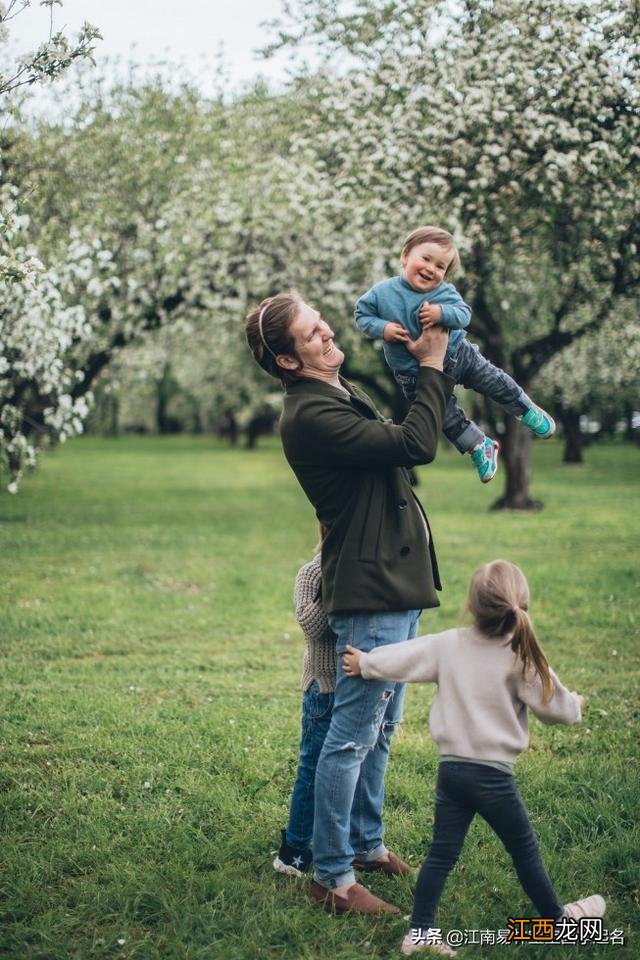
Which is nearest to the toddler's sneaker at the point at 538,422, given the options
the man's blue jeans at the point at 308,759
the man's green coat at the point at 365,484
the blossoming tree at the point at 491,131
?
the man's green coat at the point at 365,484

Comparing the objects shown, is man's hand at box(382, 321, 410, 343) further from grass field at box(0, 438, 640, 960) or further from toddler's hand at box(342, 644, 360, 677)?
grass field at box(0, 438, 640, 960)

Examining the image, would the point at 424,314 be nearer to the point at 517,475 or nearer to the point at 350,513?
the point at 350,513

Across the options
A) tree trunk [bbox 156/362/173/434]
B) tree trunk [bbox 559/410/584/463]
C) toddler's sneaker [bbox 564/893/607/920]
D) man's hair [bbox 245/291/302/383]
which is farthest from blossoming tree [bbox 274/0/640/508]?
tree trunk [bbox 156/362/173/434]

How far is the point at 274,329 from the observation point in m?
4.12

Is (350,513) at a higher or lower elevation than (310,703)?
higher

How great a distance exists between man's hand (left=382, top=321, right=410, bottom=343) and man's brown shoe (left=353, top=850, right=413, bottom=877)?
2.48 metres

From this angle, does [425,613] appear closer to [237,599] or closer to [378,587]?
[237,599]

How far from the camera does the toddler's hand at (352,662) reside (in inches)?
157

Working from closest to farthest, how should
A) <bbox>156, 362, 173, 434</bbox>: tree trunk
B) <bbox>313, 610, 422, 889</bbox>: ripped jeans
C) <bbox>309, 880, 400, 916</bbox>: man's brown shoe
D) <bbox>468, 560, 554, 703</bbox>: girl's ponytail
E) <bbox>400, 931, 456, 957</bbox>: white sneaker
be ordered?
<bbox>468, 560, 554, 703</bbox>: girl's ponytail → <bbox>400, 931, 456, 957</bbox>: white sneaker → <bbox>313, 610, 422, 889</bbox>: ripped jeans → <bbox>309, 880, 400, 916</bbox>: man's brown shoe → <bbox>156, 362, 173, 434</bbox>: tree trunk

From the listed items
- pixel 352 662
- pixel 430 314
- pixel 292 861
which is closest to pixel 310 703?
pixel 352 662

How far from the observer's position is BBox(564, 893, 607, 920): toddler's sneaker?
406 centimetres

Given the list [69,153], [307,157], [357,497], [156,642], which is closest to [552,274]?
[307,157]

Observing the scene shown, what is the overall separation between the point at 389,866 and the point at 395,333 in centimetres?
255

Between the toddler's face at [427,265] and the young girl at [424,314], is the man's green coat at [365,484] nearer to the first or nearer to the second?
the young girl at [424,314]
